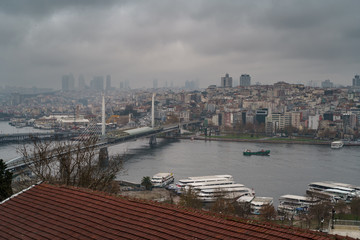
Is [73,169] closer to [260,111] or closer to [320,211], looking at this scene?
[320,211]

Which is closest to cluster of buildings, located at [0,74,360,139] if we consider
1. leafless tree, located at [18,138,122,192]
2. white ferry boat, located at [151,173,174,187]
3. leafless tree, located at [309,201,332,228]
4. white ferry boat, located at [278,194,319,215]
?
white ferry boat, located at [151,173,174,187]

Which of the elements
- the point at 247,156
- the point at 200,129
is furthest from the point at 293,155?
the point at 200,129

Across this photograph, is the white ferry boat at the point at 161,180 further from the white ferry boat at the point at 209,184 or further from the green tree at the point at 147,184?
the white ferry boat at the point at 209,184

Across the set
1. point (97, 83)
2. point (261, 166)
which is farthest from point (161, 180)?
point (97, 83)

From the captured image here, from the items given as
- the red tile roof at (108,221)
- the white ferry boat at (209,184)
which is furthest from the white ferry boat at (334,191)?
the red tile roof at (108,221)

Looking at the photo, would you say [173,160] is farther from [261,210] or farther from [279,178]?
[261,210]
